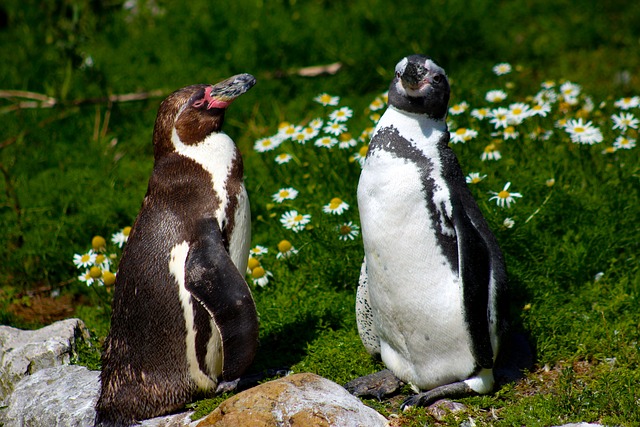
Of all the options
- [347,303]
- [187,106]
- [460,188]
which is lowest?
[347,303]

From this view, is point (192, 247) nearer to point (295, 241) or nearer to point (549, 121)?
point (295, 241)

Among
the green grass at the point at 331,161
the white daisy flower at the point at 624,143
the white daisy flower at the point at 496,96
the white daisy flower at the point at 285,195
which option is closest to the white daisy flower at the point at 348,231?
the green grass at the point at 331,161

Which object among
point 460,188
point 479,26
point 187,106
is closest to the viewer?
point 460,188

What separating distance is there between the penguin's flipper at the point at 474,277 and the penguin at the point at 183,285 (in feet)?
2.83

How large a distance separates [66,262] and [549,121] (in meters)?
3.16

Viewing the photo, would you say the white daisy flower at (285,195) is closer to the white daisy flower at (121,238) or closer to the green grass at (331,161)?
the green grass at (331,161)

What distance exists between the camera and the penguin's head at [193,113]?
349 cm

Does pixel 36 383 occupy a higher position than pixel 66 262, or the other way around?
pixel 36 383

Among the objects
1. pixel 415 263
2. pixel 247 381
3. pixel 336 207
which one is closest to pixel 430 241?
pixel 415 263

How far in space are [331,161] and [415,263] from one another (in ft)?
5.99

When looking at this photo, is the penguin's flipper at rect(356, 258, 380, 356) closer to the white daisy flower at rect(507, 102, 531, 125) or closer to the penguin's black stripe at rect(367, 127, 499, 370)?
the penguin's black stripe at rect(367, 127, 499, 370)

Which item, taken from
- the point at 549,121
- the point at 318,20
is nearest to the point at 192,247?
the point at 549,121

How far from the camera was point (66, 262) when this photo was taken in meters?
5.00

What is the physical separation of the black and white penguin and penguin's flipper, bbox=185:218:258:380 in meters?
0.56
